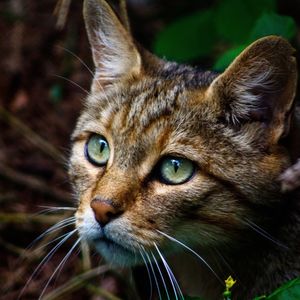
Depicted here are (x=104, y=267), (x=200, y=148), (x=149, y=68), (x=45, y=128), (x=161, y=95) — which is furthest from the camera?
(x=45, y=128)

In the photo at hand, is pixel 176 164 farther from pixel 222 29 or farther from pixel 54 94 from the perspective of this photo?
pixel 54 94

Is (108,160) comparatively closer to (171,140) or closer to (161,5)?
(171,140)

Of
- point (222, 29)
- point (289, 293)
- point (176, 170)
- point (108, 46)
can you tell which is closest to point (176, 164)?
point (176, 170)

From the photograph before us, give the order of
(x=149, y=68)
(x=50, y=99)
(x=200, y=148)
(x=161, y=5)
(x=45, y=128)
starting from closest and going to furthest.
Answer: (x=200, y=148)
(x=149, y=68)
(x=45, y=128)
(x=50, y=99)
(x=161, y=5)

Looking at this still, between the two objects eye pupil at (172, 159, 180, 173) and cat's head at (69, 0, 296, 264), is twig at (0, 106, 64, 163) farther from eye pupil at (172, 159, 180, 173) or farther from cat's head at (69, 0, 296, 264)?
eye pupil at (172, 159, 180, 173)

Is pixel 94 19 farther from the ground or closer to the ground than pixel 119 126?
farther from the ground

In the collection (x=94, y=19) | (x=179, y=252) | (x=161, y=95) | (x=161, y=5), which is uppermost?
(x=161, y=5)

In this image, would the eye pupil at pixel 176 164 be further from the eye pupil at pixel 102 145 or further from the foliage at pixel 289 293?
the foliage at pixel 289 293

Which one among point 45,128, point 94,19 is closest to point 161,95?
point 94,19
